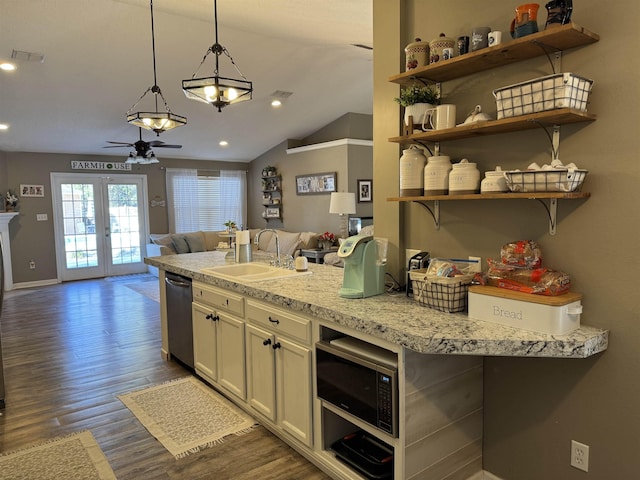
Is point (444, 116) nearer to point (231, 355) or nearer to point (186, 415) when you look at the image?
point (231, 355)

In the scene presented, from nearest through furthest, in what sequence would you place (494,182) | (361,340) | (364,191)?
(494,182)
(361,340)
(364,191)

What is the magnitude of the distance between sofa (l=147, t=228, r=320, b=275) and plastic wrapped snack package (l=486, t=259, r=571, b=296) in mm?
5621

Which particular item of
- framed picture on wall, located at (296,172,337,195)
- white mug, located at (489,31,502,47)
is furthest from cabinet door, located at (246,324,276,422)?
framed picture on wall, located at (296,172,337,195)

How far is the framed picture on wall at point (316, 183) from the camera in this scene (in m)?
8.03

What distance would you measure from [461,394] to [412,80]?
154 cm

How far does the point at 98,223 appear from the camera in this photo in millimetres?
8711

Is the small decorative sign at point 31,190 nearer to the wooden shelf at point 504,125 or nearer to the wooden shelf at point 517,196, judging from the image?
the wooden shelf at point 504,125

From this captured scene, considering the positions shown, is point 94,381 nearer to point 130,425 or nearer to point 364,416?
point 130,425

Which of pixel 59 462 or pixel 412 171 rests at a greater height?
pixel 412 171

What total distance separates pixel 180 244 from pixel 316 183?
2821mm

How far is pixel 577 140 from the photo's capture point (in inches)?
67.9

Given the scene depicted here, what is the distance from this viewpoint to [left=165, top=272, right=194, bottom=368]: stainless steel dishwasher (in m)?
3.48

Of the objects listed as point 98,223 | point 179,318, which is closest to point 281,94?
point 179,318

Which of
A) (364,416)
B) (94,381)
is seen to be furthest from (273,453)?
(94,381)
